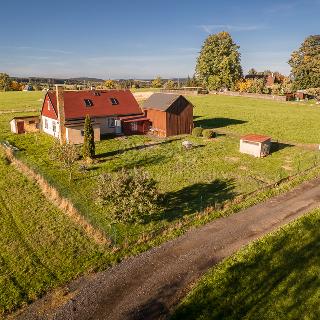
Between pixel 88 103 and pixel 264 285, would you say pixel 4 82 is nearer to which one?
pixel 88 103

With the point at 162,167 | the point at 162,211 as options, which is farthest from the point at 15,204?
the point at 162,167

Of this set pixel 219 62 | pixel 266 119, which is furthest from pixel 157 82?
pixel 266 119

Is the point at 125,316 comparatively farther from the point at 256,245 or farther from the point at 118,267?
the point at 256,245

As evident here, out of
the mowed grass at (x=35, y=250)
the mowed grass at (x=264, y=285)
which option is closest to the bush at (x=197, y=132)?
the mowed grass at (x=35, y=250)

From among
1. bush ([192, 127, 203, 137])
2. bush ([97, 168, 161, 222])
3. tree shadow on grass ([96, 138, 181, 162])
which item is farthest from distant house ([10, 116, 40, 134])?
bush ([97, 168, 161, 222])

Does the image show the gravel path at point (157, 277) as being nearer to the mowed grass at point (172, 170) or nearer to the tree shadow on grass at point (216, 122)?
the mowed grass at point (172, 170)
